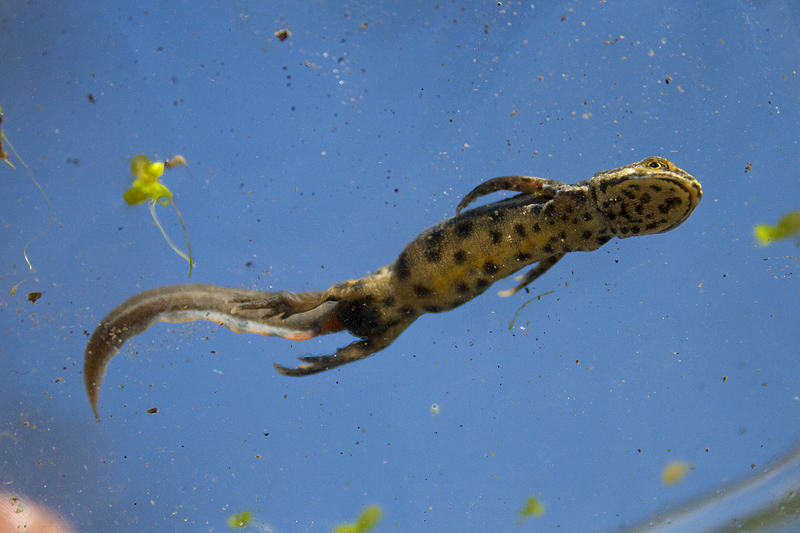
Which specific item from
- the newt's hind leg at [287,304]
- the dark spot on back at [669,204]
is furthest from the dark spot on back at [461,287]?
the dark spot on back at [669,204]

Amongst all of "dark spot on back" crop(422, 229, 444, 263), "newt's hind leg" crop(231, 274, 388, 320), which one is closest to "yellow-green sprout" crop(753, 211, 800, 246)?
"dark spot on back" crop(422, 229, 444, 263)

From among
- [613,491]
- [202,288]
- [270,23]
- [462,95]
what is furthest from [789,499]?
[270,23]

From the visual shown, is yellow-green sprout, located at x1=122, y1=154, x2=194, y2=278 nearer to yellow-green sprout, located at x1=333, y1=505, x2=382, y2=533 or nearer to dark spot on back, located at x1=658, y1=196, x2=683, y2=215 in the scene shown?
yellow-green sprout, located at x1=333, y1=505, x2=382, y2=533

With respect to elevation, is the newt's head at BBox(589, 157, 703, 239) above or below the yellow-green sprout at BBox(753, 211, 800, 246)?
above

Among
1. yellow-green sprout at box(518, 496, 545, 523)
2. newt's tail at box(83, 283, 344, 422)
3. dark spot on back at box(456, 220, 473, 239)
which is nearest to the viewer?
dark spot on back at box(456, 220, 473, 239)

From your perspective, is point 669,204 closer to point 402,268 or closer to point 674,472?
point 402,268

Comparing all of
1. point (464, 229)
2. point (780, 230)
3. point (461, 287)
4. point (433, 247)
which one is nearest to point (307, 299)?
point (433, 247)

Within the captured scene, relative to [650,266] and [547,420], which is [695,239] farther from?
[547,420]
